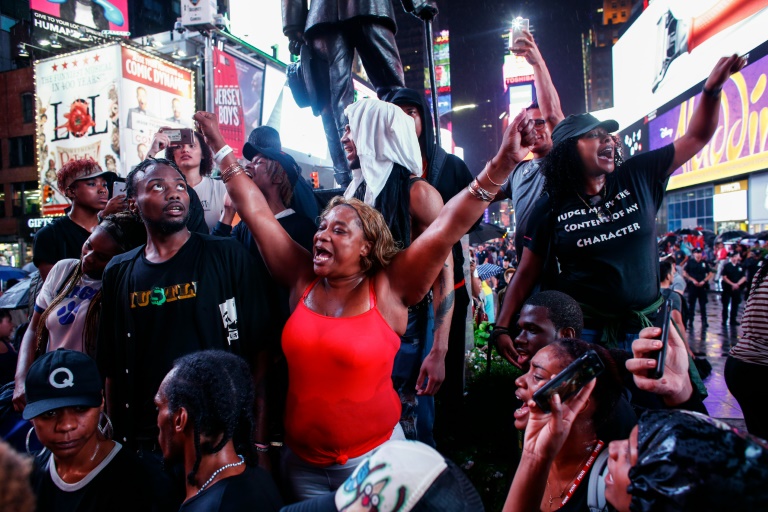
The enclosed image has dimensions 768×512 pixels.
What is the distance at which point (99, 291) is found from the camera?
3.15 metres

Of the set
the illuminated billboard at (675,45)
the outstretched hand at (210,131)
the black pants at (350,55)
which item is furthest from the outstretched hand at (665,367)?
the illuminated billboard at (675,45)

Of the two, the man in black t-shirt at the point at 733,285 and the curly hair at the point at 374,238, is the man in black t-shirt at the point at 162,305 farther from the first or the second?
the man in black t-shirt at the point at 733,285

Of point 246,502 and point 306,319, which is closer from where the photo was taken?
point 246,502

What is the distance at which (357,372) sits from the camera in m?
2.26

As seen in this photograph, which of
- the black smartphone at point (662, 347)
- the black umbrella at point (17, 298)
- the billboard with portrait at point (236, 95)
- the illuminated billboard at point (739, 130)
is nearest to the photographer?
the black smartphone at point (662, 347)

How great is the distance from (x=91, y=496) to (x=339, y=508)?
171cm

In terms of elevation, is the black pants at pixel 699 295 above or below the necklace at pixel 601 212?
below

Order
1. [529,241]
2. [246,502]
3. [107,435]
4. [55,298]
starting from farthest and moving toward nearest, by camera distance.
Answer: [529,241], [55,298], [107,435], [246,502]

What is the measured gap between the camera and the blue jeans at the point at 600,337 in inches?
118

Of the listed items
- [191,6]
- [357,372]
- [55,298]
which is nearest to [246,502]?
[357,372]

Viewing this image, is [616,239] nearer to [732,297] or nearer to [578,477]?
[578,477]

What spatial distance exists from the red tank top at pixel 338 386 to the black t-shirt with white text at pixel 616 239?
1.39 meters

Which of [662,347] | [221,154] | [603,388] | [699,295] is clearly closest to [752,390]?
[603,388]

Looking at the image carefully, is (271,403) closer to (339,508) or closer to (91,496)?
(91,496)
